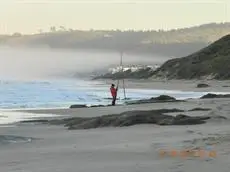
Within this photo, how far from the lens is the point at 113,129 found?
13.2 m

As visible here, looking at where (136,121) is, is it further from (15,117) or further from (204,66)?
(204,66)

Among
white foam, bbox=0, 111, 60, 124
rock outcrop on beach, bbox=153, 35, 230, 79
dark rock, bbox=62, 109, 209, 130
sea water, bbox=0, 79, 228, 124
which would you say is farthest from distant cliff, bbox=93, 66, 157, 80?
dark rock, bbox=62, 109, 209, 130

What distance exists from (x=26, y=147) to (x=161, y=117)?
462cm

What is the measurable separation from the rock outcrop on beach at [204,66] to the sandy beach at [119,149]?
63094 mm

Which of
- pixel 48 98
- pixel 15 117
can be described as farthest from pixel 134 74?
pixel 15 117

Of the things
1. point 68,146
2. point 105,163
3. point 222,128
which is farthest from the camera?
point 222,128

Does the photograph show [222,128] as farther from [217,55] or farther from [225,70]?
[217,55]

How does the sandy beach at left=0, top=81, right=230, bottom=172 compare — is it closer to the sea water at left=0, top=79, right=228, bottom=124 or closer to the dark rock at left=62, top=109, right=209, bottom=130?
the dark rock at left=62, top=109, right=209, bottom=130

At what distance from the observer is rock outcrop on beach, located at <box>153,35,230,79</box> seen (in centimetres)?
8330

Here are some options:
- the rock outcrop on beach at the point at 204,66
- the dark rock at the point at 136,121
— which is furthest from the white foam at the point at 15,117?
the rock outcrop on beach at the point at 204,66

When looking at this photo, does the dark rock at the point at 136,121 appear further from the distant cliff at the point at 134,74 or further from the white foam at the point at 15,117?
the distant cliff at the point at 134,74

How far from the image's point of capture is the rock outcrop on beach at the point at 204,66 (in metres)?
83.3

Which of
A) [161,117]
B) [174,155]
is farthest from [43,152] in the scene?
[161,117]

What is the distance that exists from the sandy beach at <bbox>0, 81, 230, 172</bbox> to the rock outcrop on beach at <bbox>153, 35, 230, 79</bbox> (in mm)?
63094
